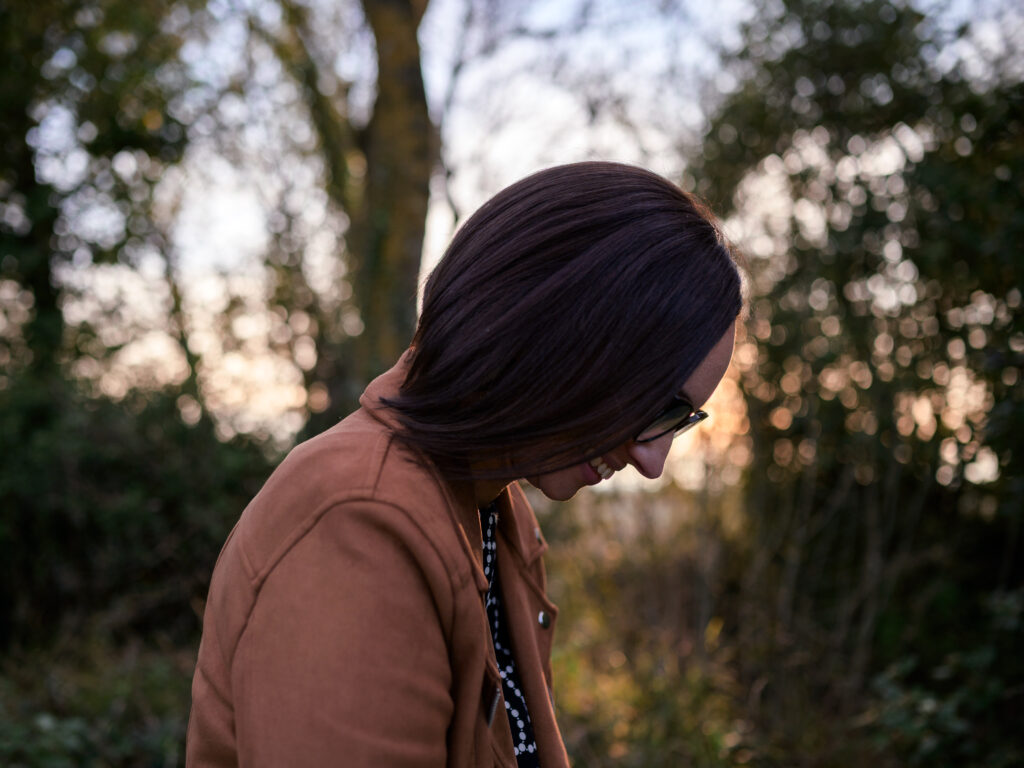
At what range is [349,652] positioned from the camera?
1.02 m

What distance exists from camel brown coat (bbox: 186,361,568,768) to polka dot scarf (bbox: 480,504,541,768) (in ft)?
0.74

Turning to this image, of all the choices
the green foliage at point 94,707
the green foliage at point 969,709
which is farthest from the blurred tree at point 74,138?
the green foliage at point 969,709

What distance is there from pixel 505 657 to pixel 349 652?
1.96 ft

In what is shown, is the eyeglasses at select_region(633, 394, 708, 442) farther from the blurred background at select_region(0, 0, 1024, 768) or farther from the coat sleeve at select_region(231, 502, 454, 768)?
the blurred background at select_region(0, 0, 1024, 768)

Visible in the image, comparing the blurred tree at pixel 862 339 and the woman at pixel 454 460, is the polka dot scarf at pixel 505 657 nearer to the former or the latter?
the woman at pixel 454 460

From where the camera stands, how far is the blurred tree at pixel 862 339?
13.8 feet

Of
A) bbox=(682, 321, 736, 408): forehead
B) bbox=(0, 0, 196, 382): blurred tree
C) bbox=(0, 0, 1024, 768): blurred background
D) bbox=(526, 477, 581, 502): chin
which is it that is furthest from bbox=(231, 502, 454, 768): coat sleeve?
bbox=(0, 0, 196, 382): blurred tree

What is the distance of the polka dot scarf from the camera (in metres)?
1.51

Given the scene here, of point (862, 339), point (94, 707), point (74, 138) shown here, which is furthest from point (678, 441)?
point (74, 138)

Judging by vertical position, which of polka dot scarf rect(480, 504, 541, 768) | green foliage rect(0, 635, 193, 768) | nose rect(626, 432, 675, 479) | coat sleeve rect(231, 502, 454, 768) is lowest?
green foliage rect(0, 635, 193, 768)

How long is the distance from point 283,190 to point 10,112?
347cm

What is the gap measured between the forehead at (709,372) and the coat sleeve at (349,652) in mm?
478

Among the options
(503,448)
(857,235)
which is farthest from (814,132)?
(503,448)

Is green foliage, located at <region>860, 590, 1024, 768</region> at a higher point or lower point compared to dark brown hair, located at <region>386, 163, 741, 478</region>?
lower
